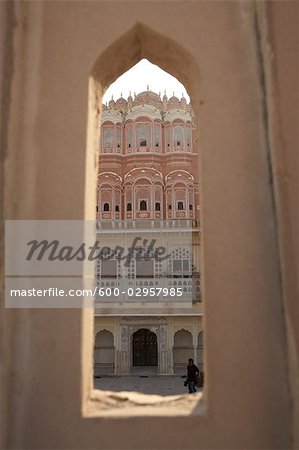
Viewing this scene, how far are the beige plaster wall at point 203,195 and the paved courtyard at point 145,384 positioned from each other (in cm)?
1092

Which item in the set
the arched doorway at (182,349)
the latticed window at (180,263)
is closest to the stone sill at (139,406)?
the latticed window at (180,263)

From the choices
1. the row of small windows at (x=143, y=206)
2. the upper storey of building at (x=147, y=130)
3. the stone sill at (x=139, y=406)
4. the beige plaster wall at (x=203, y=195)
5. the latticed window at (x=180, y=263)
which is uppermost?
the upper storey of building at (x=147, y=130)

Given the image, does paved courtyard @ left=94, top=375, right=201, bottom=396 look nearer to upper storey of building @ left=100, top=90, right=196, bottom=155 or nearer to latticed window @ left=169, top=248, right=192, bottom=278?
latticed window @ left=169, top=248, right=192, bottom=278

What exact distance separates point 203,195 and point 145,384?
42.1ft

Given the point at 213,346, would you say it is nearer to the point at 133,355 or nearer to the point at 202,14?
the point at 202,14

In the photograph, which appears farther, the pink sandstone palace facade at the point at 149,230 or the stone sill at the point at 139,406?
the pink sandstone palace facade at the point at 149,230

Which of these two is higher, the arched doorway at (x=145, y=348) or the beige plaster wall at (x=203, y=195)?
the beige plaster wall at (x=203, y=195)

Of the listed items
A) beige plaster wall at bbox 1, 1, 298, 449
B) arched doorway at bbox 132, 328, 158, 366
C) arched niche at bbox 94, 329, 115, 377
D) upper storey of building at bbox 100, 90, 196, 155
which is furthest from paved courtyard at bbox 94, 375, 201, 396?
beige plaster wall at bbox 1, 1, 298, 449

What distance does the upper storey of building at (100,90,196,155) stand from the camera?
1841 centimetres

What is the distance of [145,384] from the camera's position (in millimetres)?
13578

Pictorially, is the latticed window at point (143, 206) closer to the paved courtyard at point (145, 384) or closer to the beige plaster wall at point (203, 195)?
the paved courtyard at point (145, 384)

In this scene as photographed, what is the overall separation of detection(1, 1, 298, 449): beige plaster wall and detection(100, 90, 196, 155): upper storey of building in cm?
1633

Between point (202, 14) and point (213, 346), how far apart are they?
1.57 meters

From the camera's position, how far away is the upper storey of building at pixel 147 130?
18406 mm
